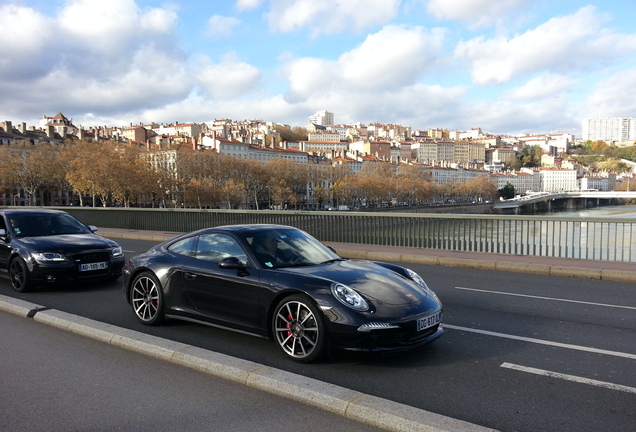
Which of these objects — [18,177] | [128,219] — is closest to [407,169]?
[18,177]

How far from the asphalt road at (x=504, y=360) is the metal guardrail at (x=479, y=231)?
4.38 meters

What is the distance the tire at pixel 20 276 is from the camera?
8906 mm

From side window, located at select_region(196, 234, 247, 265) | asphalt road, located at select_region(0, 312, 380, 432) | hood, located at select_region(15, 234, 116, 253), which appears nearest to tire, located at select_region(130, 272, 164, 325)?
side window, located at select_region(196, 234, 247, 265)

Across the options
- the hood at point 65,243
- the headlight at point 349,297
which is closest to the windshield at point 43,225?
the hood at point 65,243

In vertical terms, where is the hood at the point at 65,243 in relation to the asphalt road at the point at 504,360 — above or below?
above

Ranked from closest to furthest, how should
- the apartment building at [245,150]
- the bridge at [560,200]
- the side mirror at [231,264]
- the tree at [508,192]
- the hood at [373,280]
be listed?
1. the hood at [373,280]
2. the side mirror at [231,264]
3. the bridge at [560,200]
4. the apartment building at [245,150]
5. the tree at [508,192]

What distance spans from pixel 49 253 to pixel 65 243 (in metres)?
0.39

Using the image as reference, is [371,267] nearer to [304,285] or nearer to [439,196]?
[304,285]

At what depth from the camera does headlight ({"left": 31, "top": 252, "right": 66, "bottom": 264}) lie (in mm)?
8875

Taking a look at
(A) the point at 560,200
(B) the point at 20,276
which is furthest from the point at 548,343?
(A) the point at 560,200

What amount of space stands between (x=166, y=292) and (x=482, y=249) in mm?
10519

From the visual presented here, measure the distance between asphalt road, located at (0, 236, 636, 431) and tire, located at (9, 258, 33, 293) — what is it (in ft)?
1.05

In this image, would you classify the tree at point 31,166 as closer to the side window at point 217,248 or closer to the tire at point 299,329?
the side window at point 217,248

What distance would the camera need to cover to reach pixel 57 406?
4129 mm
